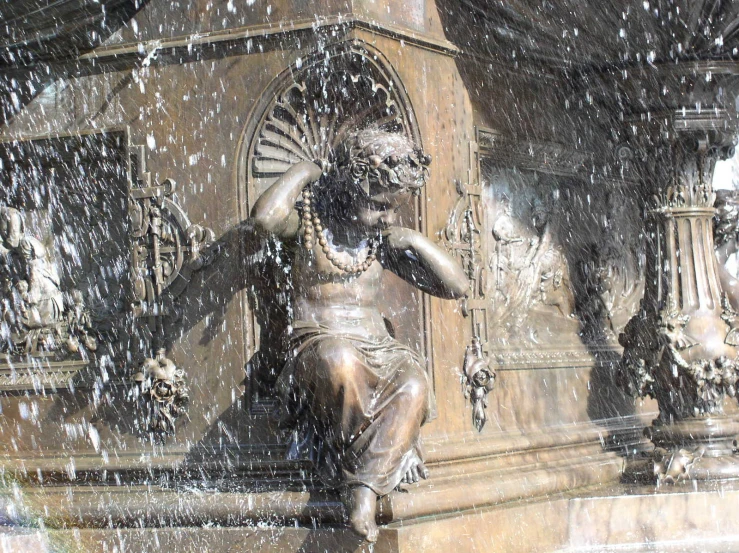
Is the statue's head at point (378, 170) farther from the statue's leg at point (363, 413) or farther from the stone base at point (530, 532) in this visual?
the stone base at point (530, 532)

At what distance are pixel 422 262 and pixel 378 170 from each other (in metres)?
0.56

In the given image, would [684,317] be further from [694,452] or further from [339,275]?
[339,275]

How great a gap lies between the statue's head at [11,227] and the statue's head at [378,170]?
7.54ft

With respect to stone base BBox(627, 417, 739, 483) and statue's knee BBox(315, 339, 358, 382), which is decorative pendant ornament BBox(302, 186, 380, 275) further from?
stone base BBox(627, 417, 739, 483)

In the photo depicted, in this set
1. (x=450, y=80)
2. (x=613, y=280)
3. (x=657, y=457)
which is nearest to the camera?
(x=450, y=80)

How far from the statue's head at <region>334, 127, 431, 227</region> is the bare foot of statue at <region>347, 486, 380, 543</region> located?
127 cm

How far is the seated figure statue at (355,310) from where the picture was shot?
6.09 meters

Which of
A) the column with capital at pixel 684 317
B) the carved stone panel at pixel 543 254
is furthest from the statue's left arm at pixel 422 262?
the column with capital at pixel 684 317

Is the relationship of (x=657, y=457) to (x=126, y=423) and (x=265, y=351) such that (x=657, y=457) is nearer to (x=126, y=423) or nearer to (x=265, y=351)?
(x=265, y=351)

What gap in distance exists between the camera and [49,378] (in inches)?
293

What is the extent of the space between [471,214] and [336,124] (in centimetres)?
90

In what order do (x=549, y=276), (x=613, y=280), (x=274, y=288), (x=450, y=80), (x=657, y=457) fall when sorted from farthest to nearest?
(x=613, y=280)
(x=549, y=276)
(x=657, y=457)
(x=450, y=80)
(x=274, y=288)

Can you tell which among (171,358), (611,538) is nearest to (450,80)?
(171,358)

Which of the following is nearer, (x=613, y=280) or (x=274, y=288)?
(x=274, y=288)
